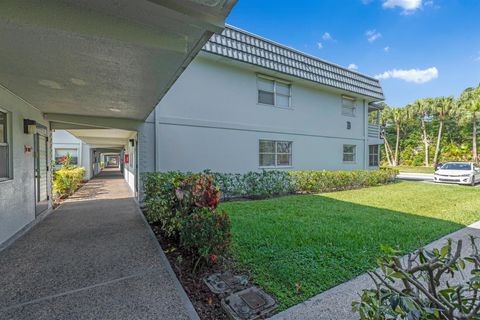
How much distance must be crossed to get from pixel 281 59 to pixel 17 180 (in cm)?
926

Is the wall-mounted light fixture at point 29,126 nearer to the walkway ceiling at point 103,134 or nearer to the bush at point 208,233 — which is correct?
the walkway ceiling at point 103,134

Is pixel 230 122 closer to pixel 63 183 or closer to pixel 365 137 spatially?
pixel 63 183

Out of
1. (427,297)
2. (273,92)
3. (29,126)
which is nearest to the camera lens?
(427,297)

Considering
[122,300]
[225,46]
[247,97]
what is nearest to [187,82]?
[225,46]

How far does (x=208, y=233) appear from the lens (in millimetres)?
3045

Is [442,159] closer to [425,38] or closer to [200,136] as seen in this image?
[425,38]

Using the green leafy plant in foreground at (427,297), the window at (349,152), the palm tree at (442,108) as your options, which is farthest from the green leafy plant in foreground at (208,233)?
the palm tree at (442,108)

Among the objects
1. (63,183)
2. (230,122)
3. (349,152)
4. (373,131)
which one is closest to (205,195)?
(230,122)

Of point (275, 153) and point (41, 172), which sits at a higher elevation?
point (275, 153)

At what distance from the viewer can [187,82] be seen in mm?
8289

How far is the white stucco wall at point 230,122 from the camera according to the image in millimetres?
8086

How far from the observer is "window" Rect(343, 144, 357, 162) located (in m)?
13.4

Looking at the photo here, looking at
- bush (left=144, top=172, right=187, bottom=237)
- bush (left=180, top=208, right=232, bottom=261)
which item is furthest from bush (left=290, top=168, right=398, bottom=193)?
bush (left=180, top=208, right=232, bottom=261)

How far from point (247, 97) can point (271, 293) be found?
7998 millimetres
